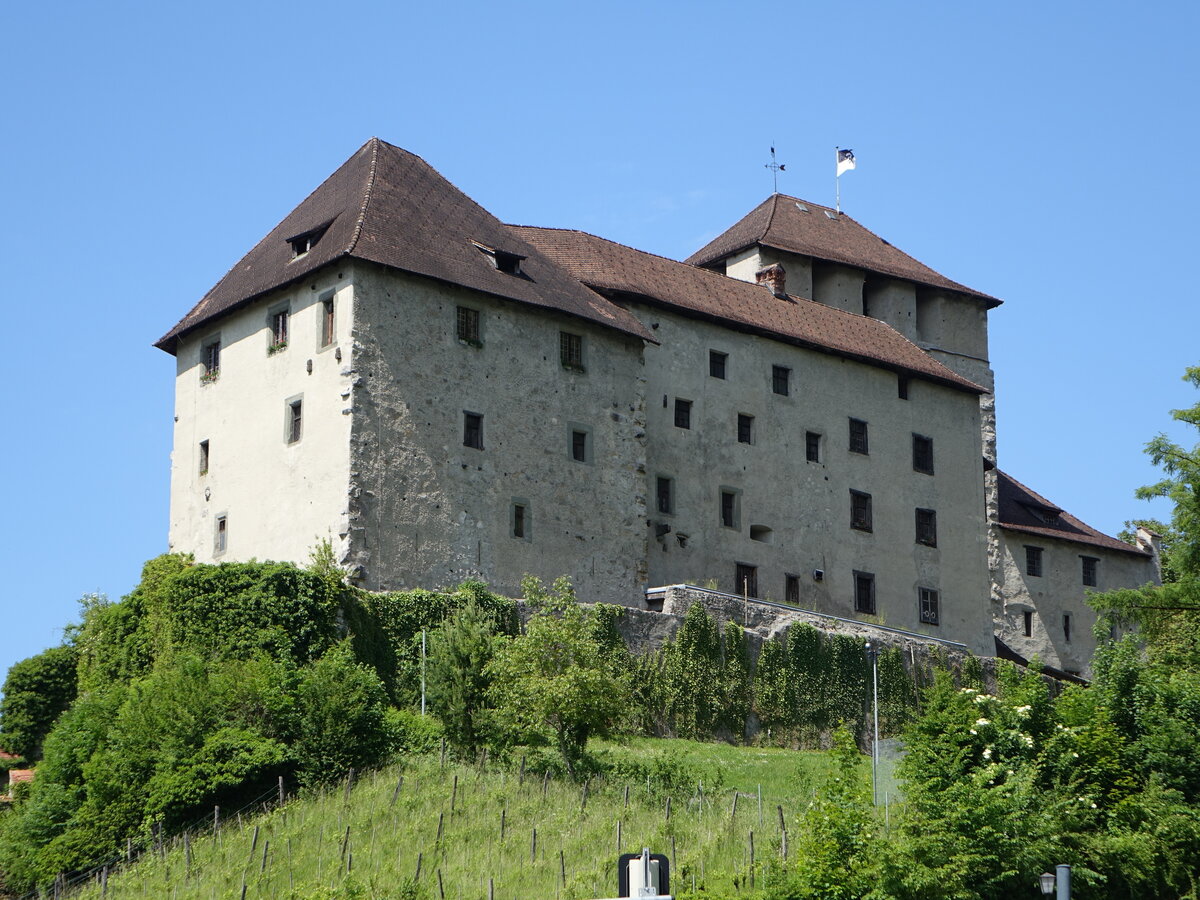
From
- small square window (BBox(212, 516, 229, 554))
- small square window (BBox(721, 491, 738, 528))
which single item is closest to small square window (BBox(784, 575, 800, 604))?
small square window (BBox(721, 491, 738, 528))

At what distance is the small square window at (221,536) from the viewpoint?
162 feet

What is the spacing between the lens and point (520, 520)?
48.5 meters

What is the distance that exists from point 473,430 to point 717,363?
9.92 m

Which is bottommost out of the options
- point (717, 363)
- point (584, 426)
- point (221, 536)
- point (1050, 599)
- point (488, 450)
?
point (1050, 599)

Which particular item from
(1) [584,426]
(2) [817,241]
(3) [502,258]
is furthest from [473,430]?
(2) [817,241]

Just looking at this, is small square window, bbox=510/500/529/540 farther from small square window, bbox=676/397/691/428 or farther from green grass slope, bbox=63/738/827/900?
green grass slope, bbox=63/738/827/900

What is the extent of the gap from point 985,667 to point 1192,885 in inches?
765

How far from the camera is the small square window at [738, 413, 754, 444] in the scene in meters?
55.2

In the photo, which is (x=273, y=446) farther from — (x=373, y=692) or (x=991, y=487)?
(x=991, y=487)

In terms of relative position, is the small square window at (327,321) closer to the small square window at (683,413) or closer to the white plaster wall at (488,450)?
the white plaster wall at (488,450)

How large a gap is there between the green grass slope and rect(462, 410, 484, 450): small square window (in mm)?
9317

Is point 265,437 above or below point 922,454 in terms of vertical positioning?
below

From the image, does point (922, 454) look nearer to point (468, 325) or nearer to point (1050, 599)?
point (1050, 599)

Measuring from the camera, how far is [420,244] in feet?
161
